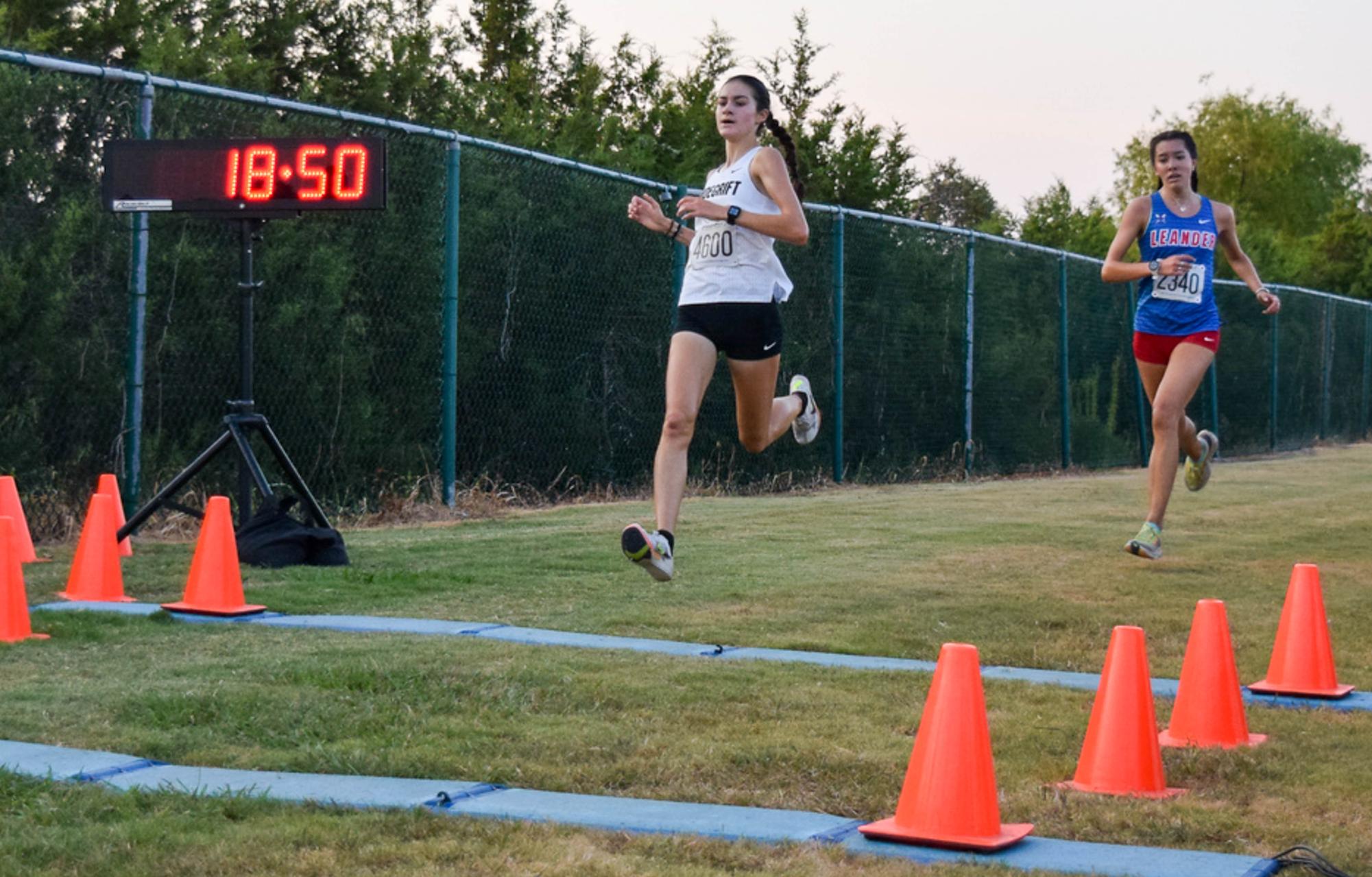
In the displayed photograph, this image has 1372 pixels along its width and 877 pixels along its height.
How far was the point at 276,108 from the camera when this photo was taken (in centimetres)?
1060

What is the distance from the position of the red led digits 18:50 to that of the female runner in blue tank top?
13.3 feet

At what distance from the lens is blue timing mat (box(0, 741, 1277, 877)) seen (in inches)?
142

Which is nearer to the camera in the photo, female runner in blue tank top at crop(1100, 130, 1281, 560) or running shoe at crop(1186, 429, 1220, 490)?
female runner in blue tank top at crop(1100, 130, 1281, 560)

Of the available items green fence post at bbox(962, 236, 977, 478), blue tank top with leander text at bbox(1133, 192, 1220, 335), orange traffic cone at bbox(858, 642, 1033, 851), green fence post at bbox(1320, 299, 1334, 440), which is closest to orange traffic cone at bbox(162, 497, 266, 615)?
orange traffic cone at bbox(858, 642, 1033, 851)

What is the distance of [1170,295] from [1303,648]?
3737 millimetres

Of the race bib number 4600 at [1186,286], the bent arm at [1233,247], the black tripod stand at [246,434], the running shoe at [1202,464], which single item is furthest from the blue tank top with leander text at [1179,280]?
the black tripod stand at [246,434]

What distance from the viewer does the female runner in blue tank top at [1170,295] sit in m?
9.03

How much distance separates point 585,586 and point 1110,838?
172 inches

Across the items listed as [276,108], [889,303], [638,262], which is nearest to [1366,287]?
[889,303]

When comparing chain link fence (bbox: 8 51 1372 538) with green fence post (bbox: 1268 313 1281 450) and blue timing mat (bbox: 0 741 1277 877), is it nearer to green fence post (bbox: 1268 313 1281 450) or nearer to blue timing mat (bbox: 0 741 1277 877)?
blue timing mat (bbox: 0 741 1277 877)

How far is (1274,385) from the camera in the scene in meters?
28.1

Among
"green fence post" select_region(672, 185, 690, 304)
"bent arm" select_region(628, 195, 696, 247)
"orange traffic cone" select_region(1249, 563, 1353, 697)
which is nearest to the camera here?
"orange traffic cone" select_region(1249, 563, 1353, 697)

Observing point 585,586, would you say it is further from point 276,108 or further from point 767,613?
point 276,108

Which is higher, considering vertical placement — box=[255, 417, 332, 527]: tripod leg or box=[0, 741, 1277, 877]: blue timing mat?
box=[255, 417, 332, 527]: tripod leg
